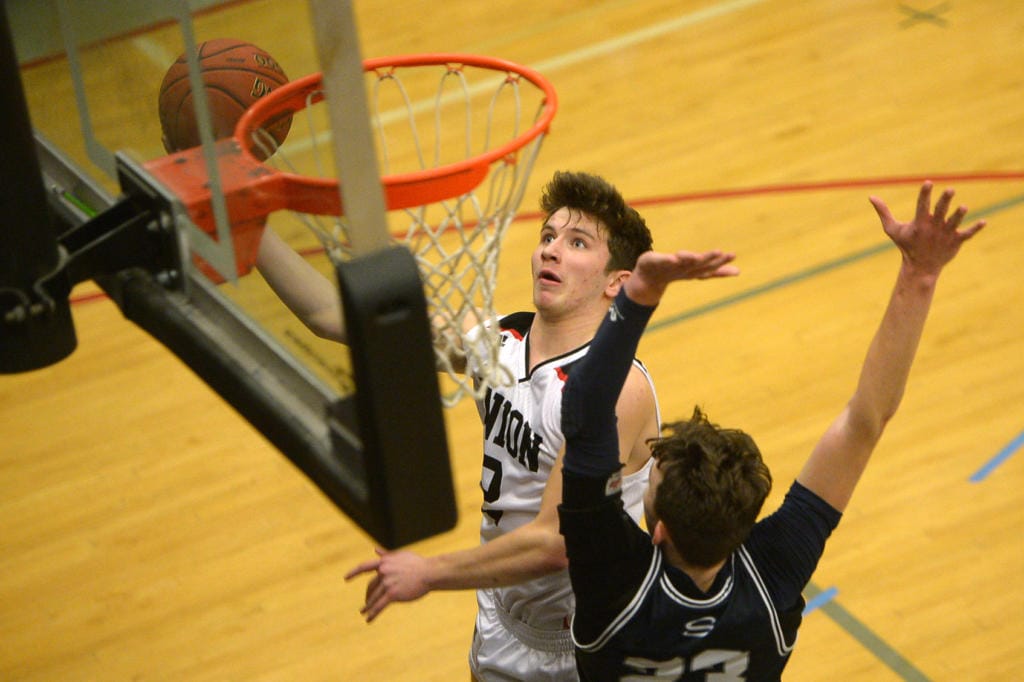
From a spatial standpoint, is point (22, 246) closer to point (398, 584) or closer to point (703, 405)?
point (398, 584)

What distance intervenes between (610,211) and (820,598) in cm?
187

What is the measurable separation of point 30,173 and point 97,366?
13.5 feet

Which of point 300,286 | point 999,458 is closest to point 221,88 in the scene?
point 300,286

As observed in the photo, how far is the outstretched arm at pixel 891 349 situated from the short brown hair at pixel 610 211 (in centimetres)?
71

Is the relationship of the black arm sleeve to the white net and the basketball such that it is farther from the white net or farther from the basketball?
the basketball

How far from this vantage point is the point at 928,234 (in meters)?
2.69

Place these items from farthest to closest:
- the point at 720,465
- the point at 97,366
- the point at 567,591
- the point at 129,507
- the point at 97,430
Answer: the point at 97,366, the point at 97,430, the point at 129,507, the point at 567,591, the point at 720,465

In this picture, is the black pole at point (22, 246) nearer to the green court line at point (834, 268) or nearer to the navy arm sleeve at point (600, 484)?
the navy arm sleeve at point (600, 484)

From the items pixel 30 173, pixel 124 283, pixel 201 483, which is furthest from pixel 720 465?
pixel 201 483

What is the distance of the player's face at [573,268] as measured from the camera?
3.26 metres

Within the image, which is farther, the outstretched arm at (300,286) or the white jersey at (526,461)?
the white jersey at (526,461)

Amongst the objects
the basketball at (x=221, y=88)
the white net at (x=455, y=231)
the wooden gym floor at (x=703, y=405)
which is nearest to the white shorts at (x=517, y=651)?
the white net at (x=455, y=231)

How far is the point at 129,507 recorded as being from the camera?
17.3 ft

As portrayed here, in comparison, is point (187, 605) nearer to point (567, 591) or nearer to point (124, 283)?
point (567, 591)
